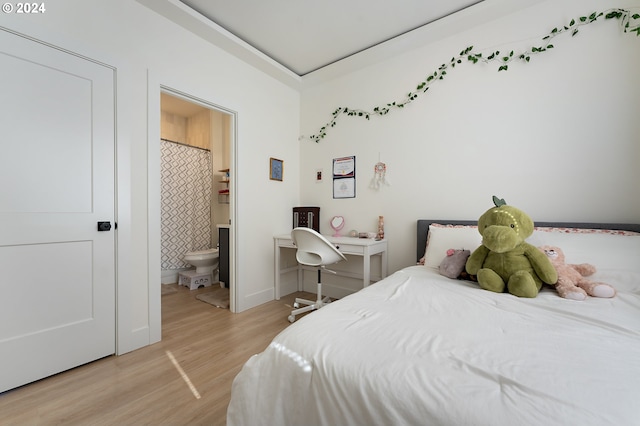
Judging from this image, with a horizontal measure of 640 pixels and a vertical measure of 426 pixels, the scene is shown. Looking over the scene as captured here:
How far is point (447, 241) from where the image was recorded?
6.95ft

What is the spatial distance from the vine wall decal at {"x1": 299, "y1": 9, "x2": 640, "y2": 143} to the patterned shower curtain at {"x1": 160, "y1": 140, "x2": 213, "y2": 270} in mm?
2421

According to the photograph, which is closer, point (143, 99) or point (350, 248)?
point (143, 99)

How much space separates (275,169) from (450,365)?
2.82 meters

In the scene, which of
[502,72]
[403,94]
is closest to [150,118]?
[403,94]

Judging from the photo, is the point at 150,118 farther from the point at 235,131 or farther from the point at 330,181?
the point at 330,181

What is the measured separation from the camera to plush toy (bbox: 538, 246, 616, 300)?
139 cm

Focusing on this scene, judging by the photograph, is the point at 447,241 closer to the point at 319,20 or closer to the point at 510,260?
the point at 510,260

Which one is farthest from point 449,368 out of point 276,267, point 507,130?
point 276,267

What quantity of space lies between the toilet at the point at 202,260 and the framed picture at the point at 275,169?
152cm

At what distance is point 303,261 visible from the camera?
2600 mm

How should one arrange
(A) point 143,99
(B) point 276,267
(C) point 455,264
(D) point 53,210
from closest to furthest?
(D) point 53,210 → (C) point 455,264 → (A) point 143,99 → (B) point 276,267

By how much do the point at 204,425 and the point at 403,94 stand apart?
308 cm

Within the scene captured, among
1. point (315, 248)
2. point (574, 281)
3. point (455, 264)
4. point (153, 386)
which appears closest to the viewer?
point (574, 281)

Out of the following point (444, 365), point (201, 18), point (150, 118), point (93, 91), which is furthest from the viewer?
point (201, 18)
